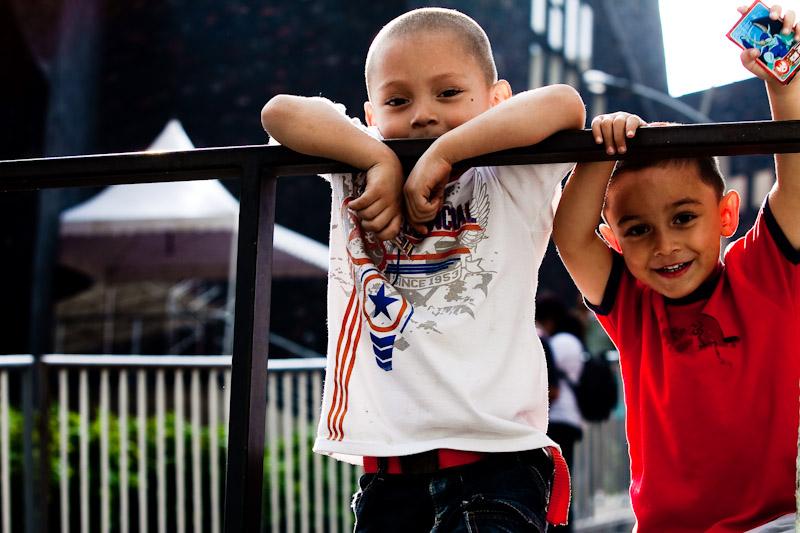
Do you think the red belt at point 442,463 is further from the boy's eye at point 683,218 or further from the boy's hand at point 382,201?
the boy's eye at point 683,218

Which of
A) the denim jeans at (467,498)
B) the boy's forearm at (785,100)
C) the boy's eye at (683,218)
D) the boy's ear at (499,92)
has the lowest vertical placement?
the denim jeans at (467,498)

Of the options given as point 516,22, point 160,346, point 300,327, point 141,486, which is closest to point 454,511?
point 141,486

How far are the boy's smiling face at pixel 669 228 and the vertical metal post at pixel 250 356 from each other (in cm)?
75

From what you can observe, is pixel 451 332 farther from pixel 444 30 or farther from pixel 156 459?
pixel 156 459

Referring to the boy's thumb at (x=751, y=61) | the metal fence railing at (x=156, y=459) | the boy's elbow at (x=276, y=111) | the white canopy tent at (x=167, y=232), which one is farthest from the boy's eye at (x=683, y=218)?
the white canopy tent at (x=167, y=232)

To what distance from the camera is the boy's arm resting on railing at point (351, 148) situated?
139 centimetres

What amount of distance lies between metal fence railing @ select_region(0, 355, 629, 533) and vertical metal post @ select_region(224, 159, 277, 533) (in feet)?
9.91

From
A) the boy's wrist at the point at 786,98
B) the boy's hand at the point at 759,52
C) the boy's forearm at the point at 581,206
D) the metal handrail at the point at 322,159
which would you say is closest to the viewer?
the metal handrail at the point at 322,159

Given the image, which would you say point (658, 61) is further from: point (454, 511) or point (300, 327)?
point (454, 511)

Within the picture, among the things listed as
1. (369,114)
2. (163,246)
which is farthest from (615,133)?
(163,246)

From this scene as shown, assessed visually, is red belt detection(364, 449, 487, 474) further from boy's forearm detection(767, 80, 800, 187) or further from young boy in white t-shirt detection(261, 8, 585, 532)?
boy's forearm detection(767, 80, 800, 187)

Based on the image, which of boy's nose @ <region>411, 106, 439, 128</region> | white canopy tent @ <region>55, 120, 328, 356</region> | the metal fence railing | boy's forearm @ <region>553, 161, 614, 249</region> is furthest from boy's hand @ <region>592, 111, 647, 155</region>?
white canopy tent @ <region>55, 120, 328, 356</region>

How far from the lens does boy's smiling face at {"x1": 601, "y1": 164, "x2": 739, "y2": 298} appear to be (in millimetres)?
1765

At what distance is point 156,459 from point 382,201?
332 centimetres
